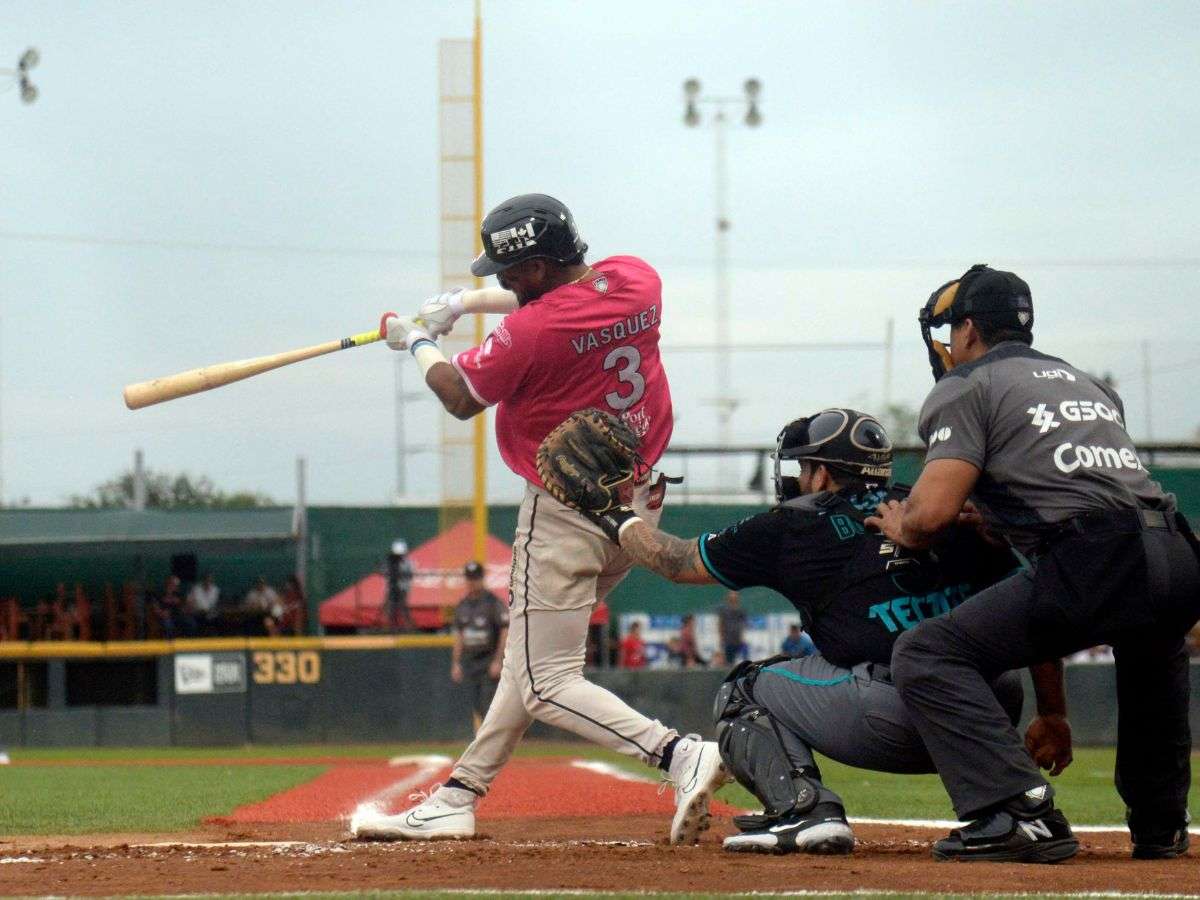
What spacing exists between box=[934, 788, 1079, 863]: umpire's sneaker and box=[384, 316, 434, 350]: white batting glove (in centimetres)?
270

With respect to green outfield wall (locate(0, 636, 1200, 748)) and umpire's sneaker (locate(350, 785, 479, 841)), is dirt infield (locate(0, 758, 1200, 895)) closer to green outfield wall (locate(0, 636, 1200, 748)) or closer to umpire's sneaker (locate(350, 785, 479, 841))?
umpire's sneaker (locate(350, 785, 479, 841))

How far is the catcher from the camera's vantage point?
4891 millimetres

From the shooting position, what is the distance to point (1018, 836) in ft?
15.0

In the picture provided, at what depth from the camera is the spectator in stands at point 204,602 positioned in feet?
72.5

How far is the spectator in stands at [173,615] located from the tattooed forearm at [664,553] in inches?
680

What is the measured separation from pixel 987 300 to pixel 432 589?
761 inches

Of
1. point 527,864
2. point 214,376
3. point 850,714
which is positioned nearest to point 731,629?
point 214,376

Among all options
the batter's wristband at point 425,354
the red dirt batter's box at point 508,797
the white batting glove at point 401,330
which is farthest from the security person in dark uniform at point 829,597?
the red dirt batter's box at point 508,797

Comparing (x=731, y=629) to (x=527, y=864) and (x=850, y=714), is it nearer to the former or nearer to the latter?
(x=850, y=714)

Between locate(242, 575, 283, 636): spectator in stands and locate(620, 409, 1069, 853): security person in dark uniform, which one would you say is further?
locate(242, 575, 283, 636): spectator in stands

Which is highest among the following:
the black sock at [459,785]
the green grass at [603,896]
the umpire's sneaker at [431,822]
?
the green grass at [603,896]

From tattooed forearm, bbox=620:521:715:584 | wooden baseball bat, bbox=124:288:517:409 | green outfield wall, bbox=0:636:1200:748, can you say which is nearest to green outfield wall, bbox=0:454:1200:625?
green outfield wall, bbox=0:636:1200:748

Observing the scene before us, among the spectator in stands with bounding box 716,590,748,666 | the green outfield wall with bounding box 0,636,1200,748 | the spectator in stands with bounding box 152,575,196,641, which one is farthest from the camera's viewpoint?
the spectator in stands with bounding box 152,575,196,641

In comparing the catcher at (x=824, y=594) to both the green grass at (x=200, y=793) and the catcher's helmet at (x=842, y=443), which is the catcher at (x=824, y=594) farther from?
the green grass at (x=200, y=793)
